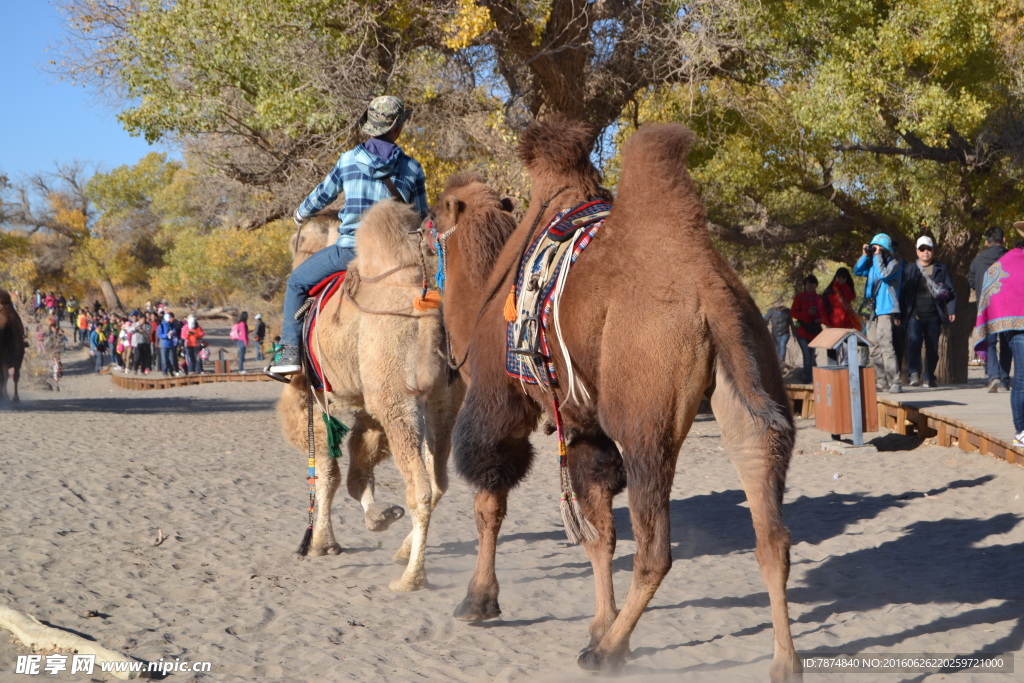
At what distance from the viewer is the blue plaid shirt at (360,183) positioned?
6004 millimetres

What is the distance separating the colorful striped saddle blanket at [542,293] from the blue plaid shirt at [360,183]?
1849 mm

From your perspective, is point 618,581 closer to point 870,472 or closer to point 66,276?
point 870,472

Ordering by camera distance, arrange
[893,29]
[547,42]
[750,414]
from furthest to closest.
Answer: [893,29] < [547,42] < [750,414]

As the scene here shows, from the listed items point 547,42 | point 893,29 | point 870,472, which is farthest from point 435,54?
point 870,472

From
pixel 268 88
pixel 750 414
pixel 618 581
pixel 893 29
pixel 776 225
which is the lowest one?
pixel 618 581

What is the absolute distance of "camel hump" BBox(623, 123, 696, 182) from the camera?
4000mm

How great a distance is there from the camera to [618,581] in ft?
18.9

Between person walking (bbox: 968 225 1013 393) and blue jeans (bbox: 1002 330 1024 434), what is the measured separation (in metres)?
3.96

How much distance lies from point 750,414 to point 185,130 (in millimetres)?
12045

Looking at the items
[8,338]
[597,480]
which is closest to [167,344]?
[8,338]

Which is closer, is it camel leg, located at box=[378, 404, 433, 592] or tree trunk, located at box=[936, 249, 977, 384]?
camel leg, located at box=[378, 404, 433, 592]

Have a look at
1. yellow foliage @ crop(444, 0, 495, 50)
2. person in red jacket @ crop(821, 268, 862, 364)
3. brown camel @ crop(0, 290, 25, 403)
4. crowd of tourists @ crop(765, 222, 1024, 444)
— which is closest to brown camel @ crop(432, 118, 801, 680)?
yellow foliage @ crop(444, 0, 495, 50)

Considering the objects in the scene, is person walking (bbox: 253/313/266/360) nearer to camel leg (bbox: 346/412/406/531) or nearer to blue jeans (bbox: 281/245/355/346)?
camel leg (bbox: 346/412/406/531)

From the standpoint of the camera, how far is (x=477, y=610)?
15.8ft
